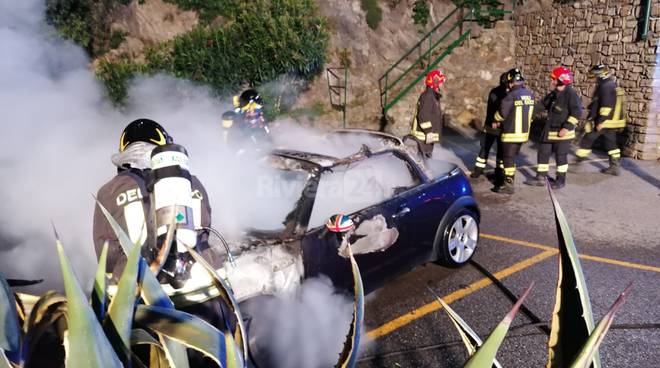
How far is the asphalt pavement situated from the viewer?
3.34 metres

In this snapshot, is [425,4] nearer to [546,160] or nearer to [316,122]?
[316,122]

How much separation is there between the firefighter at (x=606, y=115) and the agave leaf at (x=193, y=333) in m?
8.30

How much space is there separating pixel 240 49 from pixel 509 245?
8779 millimetres

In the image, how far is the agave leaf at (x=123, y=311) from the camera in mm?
1085

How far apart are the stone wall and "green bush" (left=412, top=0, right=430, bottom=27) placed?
4393 millimetres

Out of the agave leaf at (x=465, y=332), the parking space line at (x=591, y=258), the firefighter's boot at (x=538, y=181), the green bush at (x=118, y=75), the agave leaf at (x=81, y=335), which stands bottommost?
the parking space line at (x=591, y=258)

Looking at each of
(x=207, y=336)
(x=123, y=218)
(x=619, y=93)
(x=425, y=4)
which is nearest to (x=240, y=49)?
(x=425, y=4)

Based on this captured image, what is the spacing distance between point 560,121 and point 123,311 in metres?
7.41

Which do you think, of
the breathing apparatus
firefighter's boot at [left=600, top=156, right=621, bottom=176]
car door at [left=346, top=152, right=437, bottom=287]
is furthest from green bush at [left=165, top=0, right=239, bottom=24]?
the breathing apparatus

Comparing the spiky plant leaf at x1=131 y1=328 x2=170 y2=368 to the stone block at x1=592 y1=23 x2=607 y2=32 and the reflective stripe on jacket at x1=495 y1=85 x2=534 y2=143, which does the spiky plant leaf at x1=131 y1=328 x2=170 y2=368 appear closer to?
the reflective stripe on jacket at x1=495 y1=85 x2=534 y2=143

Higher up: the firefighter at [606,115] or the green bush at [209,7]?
the green bush at [209,7]

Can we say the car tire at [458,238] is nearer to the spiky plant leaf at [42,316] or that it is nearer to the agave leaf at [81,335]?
the spiky plant leaf at [42,316]

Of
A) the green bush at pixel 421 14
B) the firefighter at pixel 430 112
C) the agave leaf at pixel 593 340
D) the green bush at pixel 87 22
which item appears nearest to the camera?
the agave leaf at pixel 593 340

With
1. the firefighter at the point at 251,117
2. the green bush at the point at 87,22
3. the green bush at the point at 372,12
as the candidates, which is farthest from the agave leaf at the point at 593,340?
the green bush at the point at 372,12
